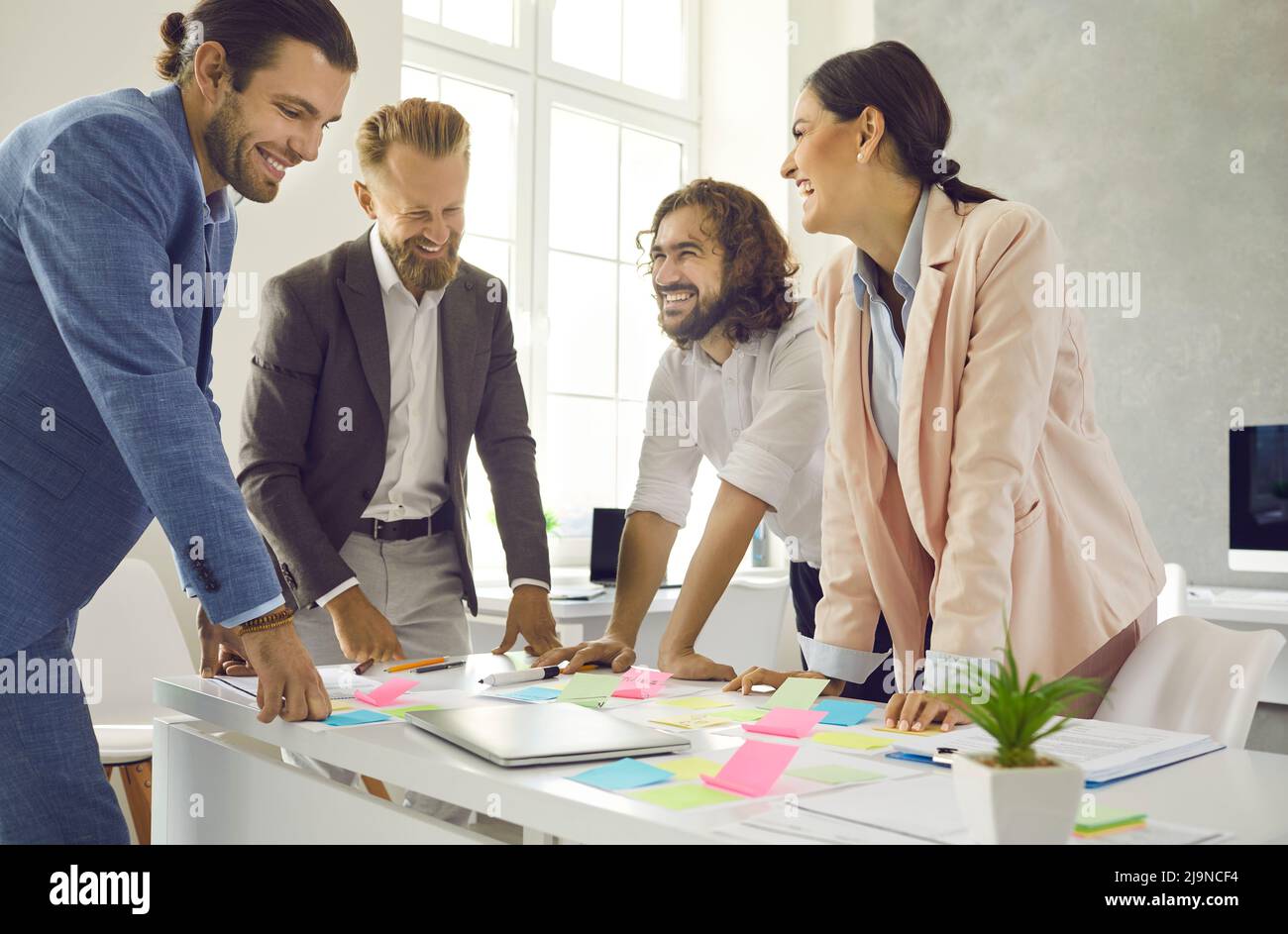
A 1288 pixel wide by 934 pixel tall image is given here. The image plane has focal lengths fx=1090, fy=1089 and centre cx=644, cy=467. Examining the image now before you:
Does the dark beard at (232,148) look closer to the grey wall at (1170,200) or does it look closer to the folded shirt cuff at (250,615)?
the folded shirt cuff at (250,615)

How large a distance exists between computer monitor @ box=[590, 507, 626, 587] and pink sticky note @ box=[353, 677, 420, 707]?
2.35m

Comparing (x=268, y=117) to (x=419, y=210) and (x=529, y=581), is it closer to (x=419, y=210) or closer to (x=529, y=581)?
(x=419, y=210)

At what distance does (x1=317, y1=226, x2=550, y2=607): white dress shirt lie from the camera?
6.59ft

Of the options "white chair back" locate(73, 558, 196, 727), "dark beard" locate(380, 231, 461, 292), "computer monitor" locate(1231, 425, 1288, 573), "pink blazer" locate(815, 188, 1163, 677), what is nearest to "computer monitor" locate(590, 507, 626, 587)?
"white chair back" locate(73, 558, 196, 727)

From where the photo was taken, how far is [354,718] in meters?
1.27

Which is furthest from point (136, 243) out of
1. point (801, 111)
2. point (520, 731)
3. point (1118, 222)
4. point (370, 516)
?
point (1118, 222)

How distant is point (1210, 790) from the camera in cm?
96

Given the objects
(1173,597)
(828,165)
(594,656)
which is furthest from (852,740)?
(1173,597)

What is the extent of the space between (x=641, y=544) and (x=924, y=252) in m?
0.86

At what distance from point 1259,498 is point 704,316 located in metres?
2.31

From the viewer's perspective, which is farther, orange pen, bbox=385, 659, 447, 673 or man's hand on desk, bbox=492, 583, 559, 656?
man's hand on desk, bbox=492, 583, 559, 656

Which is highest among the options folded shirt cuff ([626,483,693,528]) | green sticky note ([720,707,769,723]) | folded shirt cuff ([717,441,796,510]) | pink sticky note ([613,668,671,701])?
folded shirt cuff ([717,441,796,510])

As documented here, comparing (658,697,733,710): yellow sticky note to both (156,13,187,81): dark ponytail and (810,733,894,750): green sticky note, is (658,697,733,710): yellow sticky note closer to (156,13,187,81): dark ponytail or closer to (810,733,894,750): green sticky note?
(810,733,894,750): green sticky note

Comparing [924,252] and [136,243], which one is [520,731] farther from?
[924,252]
